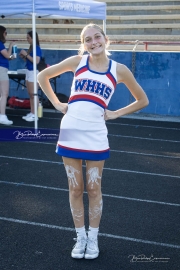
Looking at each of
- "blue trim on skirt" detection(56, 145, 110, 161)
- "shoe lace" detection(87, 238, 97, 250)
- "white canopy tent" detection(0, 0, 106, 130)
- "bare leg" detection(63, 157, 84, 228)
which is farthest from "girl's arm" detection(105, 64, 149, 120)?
"white canopy tent" detection(0, 0, 106, 130)

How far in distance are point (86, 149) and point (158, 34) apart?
41.7 feet

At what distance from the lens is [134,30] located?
15.3 meters

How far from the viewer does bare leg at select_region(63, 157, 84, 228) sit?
3.13 metres

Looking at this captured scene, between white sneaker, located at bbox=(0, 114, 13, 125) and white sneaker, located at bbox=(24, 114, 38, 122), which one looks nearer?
white sneaker, located at bbox=(0, 114, 13, 125)

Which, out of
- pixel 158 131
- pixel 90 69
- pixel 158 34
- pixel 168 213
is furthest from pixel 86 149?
pixel 158 34

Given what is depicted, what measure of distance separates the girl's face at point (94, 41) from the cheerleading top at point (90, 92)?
0.33 ft

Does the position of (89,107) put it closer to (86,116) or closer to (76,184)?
(86,116)

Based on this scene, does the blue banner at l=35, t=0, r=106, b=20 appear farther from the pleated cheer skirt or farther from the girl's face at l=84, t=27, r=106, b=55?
the pleated cheer skirt

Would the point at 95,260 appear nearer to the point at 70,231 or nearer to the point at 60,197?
the point at 70,231

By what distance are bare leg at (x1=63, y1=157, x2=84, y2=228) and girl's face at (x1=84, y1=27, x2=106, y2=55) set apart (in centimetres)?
77

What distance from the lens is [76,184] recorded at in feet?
10.4

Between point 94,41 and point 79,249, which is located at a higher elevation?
point 94,41

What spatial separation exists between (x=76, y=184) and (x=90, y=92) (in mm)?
672

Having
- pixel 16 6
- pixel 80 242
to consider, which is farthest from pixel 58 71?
pixel 16 6
